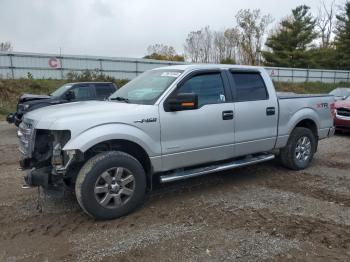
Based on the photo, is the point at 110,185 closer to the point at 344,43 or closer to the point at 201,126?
the point at 201,126

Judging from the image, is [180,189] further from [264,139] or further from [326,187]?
[326,187]

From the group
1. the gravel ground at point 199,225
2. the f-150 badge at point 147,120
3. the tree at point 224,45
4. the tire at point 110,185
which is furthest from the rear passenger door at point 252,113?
the tree at point 224,45

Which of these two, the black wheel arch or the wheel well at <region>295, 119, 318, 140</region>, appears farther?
the wheel well at <region>295, 119, 318, 140</region>

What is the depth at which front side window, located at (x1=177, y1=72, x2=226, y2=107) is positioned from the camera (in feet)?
16.7

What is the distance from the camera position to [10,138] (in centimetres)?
1097

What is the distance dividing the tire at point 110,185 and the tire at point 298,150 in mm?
3140

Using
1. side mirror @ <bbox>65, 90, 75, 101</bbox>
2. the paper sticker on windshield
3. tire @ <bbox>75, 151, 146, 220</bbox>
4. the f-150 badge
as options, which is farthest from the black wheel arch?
side mirror @ <bbox>65, 90, 75, 101</bbox>

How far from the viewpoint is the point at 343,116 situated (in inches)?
432

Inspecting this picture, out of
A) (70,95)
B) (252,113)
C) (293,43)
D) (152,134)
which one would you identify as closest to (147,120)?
(152,134)

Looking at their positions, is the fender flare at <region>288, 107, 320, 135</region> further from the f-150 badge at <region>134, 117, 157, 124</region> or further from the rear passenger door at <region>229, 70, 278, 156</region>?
the f-150 badge at <region>134, 117, 157, 124</region>

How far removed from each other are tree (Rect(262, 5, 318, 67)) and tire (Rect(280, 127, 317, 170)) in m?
40.7

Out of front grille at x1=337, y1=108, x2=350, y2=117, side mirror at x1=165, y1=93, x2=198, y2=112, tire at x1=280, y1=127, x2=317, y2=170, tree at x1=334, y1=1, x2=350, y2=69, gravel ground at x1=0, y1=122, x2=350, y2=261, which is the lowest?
gravel ground at x1=0, y1=122, x2=350, y2=261

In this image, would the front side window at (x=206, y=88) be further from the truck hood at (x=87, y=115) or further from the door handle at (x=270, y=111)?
the door handle at (x=270, y=111)

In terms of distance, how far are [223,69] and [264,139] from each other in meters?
1.35
